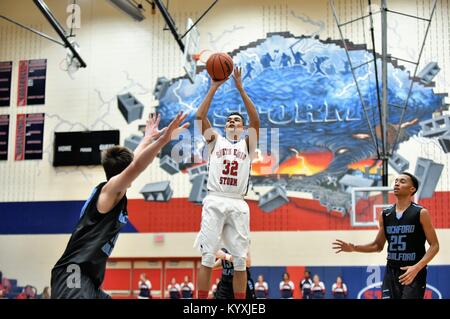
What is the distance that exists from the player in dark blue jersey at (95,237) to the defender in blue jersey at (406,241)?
2995 mm

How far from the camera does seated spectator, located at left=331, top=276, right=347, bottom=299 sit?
13.5 m

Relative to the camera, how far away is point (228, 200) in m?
5.81

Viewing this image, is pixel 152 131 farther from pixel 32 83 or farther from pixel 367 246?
pixel 32 83

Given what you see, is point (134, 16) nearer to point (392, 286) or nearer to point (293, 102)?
point (293, 102)

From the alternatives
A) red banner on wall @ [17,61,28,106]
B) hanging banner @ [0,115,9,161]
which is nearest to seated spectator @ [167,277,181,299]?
hanging banner @ [0,115,9,161]

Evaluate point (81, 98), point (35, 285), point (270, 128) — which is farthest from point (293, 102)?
point (35, 285)

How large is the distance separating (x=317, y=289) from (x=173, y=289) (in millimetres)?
3586

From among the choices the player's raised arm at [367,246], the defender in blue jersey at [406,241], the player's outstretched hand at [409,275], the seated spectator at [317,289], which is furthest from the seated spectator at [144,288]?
the player's outstretched hand at [409,275]

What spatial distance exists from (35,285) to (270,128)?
7.37 m

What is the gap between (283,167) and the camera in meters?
14.4

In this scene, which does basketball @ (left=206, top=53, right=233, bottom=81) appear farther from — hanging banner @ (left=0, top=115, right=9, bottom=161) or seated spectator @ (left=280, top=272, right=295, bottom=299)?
hanging banner @ (left=0, top=115, right=9, bottom=161)

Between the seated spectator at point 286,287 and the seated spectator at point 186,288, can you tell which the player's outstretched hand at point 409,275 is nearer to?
the seated spectator at point 286,287

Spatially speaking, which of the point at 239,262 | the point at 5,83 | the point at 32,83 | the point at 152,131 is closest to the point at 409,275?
the point at 239,262

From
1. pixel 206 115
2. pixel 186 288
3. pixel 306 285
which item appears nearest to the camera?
pixel 206 115
